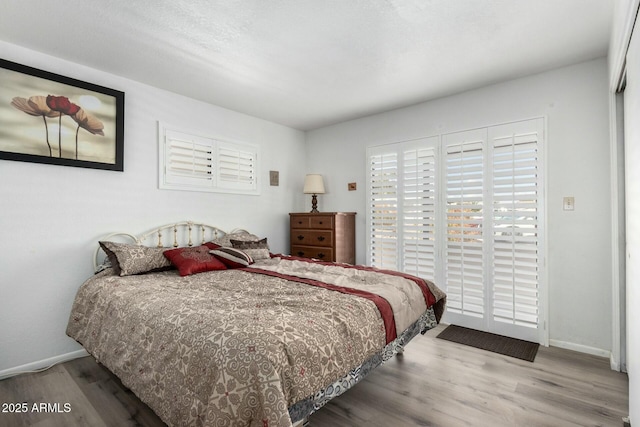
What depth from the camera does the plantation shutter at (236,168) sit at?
385 centimetres

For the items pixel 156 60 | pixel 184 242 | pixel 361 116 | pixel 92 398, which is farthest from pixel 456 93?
pixel 92 398

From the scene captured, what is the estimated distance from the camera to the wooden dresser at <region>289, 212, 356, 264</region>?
13.0 feet

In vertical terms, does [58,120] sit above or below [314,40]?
below

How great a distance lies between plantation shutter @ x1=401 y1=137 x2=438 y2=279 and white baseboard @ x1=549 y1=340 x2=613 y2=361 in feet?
3.99

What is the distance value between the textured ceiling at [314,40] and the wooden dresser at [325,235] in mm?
1553

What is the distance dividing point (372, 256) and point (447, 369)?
1776 millimetres

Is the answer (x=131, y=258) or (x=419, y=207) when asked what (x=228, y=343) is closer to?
(x=131, y=258)

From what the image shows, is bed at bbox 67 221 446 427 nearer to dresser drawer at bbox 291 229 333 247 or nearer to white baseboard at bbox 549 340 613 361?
dresser drawer at bbox 291 229 333 247

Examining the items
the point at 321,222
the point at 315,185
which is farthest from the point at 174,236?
the point at 315,185

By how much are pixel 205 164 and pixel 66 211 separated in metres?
1.40

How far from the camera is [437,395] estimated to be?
2.13 metres

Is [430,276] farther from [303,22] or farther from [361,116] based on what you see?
[303,22]

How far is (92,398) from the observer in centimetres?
211

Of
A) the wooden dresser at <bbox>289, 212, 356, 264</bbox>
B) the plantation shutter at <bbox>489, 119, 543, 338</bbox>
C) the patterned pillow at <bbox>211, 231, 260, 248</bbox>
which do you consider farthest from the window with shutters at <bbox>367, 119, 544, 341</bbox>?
the patterned pillow at <bbox>211, 231, 260, 248</bbox>
